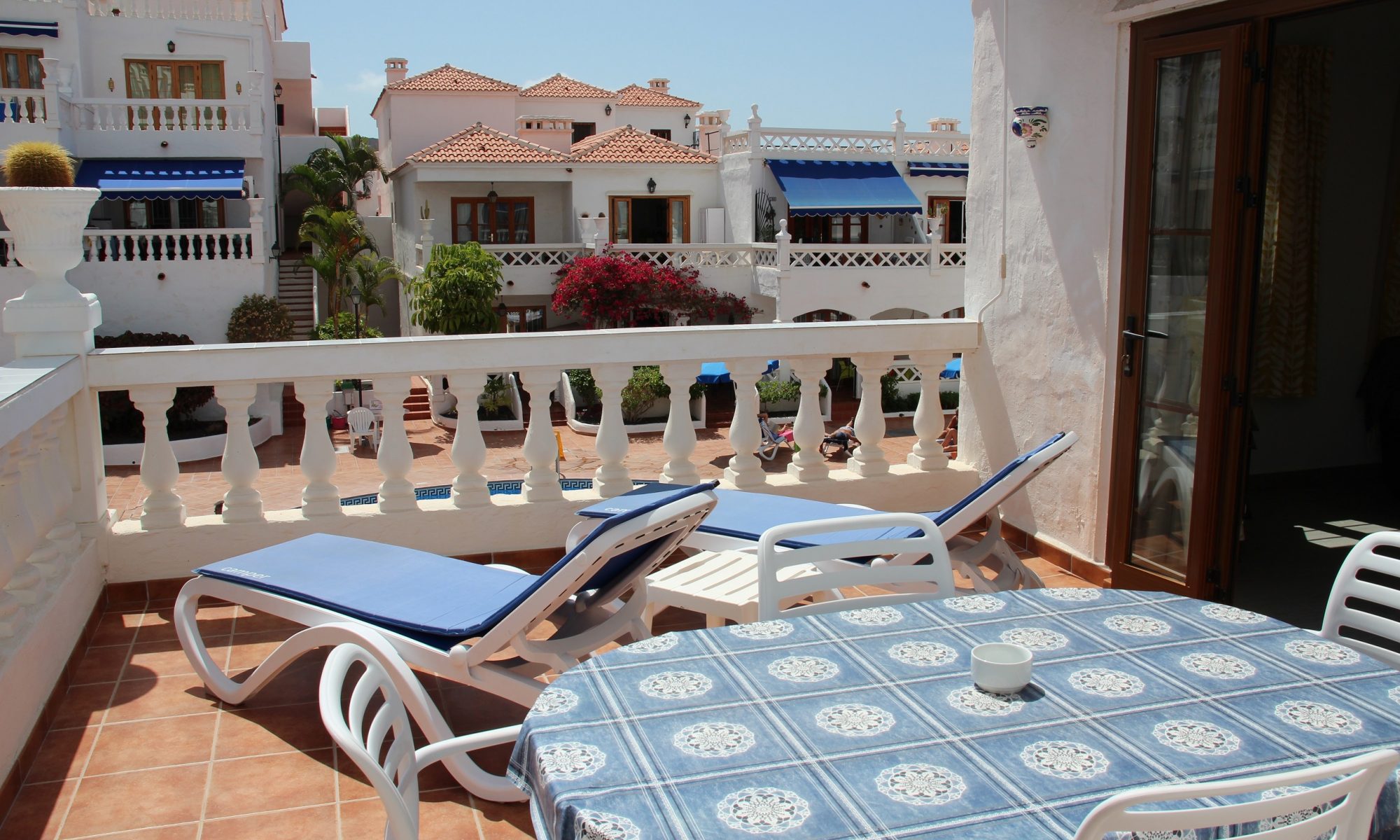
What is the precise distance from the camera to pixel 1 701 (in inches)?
130

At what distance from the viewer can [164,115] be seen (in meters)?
25.6

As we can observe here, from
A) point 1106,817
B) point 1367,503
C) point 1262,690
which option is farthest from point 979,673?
point 1367,503

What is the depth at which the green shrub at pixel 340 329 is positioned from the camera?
26844 mm

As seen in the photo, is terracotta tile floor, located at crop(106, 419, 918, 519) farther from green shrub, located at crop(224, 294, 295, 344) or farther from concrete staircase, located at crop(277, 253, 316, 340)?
concrete staircase, located at crop(277, 253, 316, 340)

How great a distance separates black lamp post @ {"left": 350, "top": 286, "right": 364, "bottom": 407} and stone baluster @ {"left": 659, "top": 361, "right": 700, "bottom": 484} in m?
19.3

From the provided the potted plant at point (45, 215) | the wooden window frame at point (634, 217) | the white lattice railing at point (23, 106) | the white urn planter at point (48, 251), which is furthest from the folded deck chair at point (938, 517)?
the wooden window frame at point (634, 217)

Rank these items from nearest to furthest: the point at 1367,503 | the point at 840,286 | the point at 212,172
A: the point at 1367,503
the point at 212,172
the point at 840,286

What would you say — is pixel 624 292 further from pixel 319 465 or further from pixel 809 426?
pixel 319 465

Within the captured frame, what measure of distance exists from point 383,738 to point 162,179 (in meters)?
26.1

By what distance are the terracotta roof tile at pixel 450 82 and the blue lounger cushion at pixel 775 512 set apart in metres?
32.7

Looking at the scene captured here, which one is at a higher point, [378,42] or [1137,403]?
[378,42]

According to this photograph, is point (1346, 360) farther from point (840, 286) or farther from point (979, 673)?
point (840, 286)

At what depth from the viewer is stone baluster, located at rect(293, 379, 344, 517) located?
5168mm

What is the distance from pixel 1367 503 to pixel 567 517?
4.80 metres
